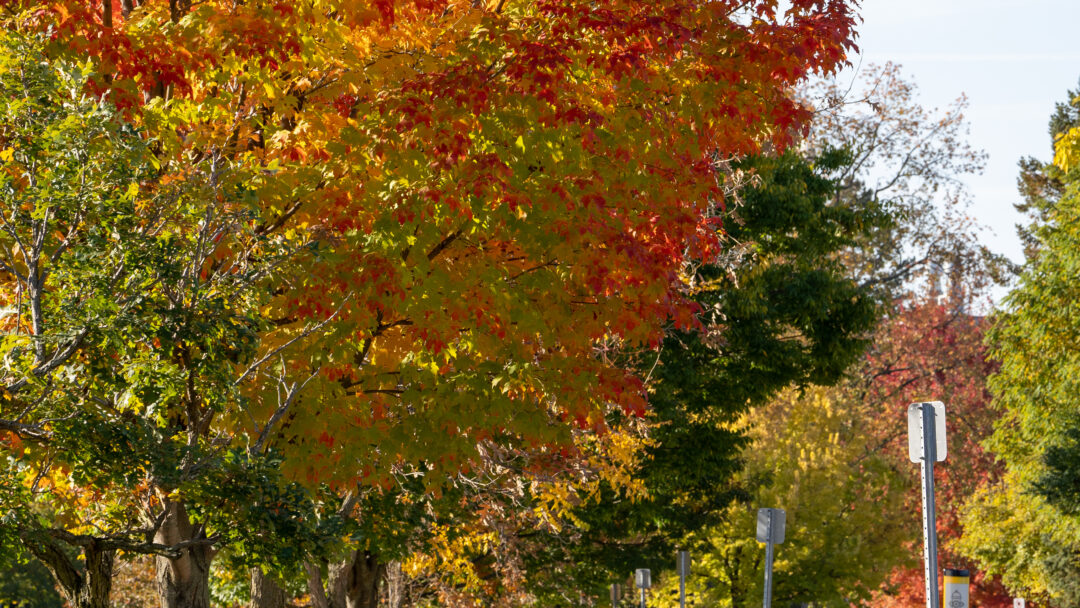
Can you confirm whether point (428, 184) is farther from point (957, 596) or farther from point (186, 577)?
point (957, 596)

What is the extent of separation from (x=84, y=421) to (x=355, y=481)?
9.18 feet

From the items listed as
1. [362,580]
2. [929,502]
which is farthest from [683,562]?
[929,502]

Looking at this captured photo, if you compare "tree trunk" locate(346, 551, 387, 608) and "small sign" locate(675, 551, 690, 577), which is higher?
"small sign" locate(675, 551, 690, 577)

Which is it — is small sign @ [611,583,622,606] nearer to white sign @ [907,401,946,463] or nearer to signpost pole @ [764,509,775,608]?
signpost pole @ [764,509,775,608]

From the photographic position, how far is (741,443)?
69.7 feet

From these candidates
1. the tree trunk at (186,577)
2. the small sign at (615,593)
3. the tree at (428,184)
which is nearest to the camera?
the tree at (428,184)

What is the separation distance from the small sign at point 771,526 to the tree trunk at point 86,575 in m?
8.40

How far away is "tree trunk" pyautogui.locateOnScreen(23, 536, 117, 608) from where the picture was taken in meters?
8.66

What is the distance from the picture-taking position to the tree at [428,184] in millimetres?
8641

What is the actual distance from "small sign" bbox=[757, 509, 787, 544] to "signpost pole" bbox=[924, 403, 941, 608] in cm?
621

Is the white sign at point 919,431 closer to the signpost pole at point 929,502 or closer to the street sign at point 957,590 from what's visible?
the signpost pole at point 929,502

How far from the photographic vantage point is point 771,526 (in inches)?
599

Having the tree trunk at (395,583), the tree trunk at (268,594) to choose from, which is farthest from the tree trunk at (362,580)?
the tree trunk at (268,594)

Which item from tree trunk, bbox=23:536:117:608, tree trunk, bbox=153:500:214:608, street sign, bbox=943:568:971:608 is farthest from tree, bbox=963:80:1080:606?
tree trunk, bbox=23:536:117:608
